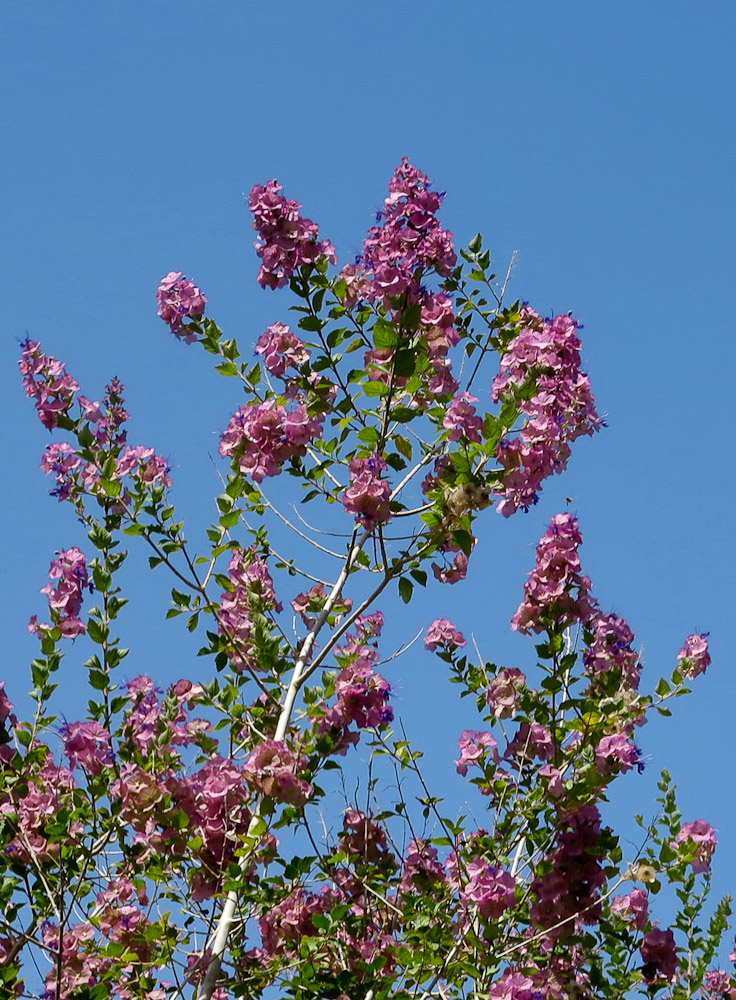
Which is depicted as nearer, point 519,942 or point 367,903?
point 519,942

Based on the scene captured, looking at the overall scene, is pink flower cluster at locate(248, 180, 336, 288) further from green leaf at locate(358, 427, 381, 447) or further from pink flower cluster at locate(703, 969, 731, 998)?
pink flower cluster at locate(703, 969, 731, 998)

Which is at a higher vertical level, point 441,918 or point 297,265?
point 297,265

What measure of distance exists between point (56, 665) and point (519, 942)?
202 cm

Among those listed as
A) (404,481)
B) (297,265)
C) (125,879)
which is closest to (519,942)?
(125,879)

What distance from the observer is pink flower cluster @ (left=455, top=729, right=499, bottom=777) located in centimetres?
453

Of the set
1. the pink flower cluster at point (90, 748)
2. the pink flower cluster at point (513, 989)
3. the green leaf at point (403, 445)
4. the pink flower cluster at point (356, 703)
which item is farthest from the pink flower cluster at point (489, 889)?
the green leaf at point (403, 445)

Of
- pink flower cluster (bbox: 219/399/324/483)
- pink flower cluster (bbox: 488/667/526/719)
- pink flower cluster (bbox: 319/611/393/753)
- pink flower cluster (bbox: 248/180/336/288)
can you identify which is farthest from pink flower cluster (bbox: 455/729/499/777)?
pink flower cluster (bbox: 248/180/336/288)

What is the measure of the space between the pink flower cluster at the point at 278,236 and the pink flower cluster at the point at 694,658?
221 centimetres

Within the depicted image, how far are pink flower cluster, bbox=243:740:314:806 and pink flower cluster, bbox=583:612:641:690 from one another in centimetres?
144

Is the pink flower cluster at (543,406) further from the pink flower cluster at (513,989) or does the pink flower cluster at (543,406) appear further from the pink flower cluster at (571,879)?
the pink flower cluster at (513,989)

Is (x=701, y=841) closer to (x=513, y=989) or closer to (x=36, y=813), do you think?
(x=513, y=989)

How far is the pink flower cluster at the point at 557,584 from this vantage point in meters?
4.50

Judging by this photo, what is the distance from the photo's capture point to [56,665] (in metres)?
4.43

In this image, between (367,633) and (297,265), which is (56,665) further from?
(297,265)
